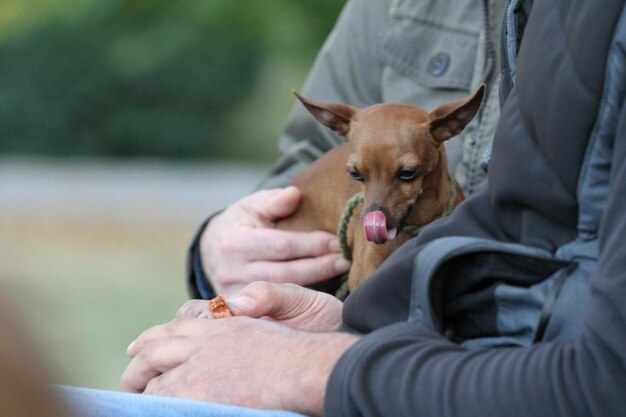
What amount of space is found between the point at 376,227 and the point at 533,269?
54 cm

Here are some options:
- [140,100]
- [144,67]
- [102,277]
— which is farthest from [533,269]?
[140,100]

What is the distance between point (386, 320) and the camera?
1.54 metres

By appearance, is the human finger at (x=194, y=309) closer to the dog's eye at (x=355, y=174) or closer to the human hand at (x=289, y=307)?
the human hand at (x=289, y=307)

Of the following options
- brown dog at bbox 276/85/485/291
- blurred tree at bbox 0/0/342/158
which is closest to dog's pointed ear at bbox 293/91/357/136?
brown dog at bbox 276/85/485/291

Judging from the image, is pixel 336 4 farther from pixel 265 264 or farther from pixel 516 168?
pixel 516 168

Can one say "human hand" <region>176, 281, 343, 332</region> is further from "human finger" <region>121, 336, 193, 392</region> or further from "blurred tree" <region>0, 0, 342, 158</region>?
"blurred tree" <region>0, 0, 342, 158</region>

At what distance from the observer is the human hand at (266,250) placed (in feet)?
7.74

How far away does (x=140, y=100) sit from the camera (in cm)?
783

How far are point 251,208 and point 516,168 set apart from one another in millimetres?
1113

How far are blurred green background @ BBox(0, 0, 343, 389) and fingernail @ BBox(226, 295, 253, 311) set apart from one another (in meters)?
5.12

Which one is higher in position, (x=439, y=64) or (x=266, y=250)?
(x=439, y=64)

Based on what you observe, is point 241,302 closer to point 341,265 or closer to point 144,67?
point 341,265

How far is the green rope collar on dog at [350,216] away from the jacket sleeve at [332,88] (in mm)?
378

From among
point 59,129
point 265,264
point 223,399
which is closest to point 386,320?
point 223,399
